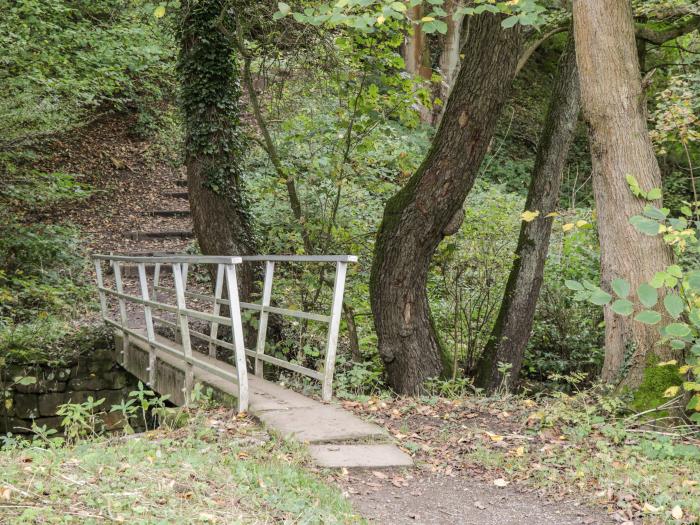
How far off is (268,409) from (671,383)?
129 inches

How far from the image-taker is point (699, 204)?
585cm

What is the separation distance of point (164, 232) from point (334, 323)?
10.1 metres

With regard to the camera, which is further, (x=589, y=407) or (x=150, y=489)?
(x=589, y=407)

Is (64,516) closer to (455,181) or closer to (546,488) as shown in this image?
(546,488)

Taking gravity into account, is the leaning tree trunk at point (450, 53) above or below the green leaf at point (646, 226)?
above

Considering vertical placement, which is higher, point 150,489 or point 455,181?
point 455,181

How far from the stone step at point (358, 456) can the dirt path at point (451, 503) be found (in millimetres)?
110

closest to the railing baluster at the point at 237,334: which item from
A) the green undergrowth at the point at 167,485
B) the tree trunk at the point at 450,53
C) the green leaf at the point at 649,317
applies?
the green undergrowth at the point at 167,485

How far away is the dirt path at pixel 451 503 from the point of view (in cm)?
411

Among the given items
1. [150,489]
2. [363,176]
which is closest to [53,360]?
[363,176]

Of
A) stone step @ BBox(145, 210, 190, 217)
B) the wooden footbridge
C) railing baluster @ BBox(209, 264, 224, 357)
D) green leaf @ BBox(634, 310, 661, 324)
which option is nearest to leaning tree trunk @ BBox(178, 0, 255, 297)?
the wooden footbridge

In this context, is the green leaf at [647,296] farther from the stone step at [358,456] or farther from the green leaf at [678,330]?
the stone step at [358,456]

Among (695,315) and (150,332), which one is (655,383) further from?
(150,332)

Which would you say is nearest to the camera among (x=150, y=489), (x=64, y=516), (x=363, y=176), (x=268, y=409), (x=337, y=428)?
(x=64, y=516)
